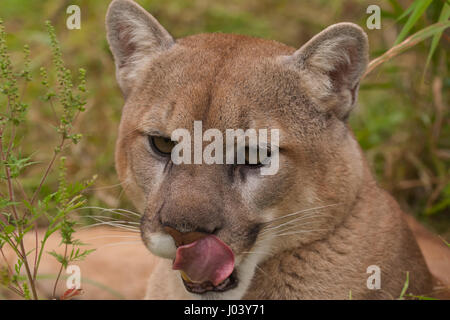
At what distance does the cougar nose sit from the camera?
2893 millimetres

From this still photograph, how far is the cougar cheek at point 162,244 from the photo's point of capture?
297 cm

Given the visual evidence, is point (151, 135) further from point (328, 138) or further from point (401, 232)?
point (401, 232)

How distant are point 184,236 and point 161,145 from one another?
0.63 meters

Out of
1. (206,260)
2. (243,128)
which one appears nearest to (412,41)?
(243,128)

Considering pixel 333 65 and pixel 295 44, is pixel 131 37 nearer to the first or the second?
pixel 333 65

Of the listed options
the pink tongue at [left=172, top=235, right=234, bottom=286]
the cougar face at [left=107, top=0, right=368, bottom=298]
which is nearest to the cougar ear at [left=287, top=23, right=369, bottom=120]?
the cougar face at [left=107, top=0, right=368, bottom=298]

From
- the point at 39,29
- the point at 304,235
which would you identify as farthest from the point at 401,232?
the point at 39,29

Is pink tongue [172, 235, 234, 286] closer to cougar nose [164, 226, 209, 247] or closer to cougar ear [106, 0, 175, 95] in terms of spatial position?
cougar nose [164, 226, 209, 247]

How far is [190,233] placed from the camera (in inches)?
114

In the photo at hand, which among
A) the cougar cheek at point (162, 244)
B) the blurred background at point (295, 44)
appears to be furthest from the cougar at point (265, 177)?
the blurred background at point (295, 44)

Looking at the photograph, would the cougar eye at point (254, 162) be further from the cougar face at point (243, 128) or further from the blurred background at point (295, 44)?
the blurred background at point (295, 44)

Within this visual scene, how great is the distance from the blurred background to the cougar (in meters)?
1.41

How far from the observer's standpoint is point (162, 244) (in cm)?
300
